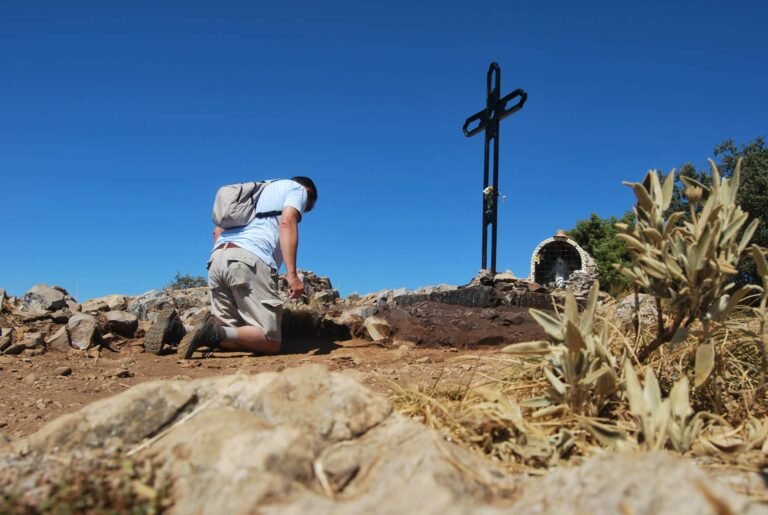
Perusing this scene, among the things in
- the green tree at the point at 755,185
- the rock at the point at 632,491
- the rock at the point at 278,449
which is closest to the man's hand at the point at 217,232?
the rock at the point at 278,449

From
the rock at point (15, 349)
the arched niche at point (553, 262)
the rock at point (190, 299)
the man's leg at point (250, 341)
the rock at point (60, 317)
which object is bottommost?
the rock at point (15, 349)

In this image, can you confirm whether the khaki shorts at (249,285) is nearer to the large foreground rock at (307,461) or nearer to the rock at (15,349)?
the rock at (15,349)

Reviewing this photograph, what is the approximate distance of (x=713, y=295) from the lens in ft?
7.61

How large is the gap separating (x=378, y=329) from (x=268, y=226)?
1831mm

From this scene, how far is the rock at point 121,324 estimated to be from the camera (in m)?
6.57

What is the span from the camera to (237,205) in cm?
598

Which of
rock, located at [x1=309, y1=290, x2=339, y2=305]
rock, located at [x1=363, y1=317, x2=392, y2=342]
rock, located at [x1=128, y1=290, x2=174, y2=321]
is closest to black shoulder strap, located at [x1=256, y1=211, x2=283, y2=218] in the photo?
rock, located at [x1=363, y1=317, x2=392, y2=342]

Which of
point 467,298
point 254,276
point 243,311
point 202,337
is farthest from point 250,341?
point 467,298

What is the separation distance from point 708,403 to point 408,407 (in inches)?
52.1

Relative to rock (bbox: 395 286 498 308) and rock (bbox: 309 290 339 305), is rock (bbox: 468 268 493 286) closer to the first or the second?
rock (bbox: 395 286 498 308)

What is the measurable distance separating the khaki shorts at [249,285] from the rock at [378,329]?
1.35 meters

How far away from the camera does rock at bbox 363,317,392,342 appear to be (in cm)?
693

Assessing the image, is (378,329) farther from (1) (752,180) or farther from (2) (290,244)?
(1) (752,180)

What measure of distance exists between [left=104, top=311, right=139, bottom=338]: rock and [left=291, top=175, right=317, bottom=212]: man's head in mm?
2374
